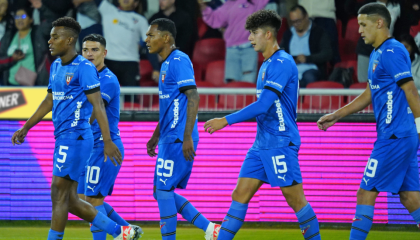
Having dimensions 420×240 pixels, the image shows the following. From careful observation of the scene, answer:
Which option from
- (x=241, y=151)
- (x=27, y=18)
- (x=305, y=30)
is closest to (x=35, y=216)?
(x=241, y=151)

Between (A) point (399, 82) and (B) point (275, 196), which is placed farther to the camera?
(B) point (275, 196)

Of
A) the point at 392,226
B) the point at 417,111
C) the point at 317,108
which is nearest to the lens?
the point at 417,111

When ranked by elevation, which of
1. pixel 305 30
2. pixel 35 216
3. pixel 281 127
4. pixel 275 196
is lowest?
pixel 35 216

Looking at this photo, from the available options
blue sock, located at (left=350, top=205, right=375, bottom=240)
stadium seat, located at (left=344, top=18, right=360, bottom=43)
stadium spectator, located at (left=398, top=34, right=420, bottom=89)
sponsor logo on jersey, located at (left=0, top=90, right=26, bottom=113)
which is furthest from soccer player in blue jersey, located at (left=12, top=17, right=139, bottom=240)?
stadium seat, located at (left=344, top=18, right=360, bottom=43)

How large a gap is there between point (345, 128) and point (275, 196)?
128cm

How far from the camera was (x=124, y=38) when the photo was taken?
887cm

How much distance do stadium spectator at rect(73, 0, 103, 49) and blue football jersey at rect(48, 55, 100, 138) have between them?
14.6 ft

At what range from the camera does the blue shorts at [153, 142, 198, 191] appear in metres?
4.78

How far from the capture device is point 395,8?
872 centimetres

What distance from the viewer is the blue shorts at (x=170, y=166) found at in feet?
15.7

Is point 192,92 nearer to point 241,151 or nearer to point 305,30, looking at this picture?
point 241,151

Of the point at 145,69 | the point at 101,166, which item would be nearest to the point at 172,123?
the point at 101,166

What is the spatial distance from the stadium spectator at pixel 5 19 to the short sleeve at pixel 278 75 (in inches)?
255

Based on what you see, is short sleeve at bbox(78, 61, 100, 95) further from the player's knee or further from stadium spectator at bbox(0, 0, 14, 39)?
stadium spectator at bbox(0, 0, 14, 39)
